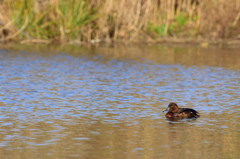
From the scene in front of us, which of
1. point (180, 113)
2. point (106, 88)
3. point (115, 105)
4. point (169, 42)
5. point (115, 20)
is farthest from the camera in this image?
point (169, 42)

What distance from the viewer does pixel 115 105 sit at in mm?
12656

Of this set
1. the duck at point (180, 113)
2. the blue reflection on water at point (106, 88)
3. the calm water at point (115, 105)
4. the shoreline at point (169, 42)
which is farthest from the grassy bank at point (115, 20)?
the duck at point (180, 113)

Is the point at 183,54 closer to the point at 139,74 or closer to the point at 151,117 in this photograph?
the point at 139,74

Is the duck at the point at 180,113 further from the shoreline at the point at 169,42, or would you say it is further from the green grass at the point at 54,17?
the shoreline at the point at 169,42

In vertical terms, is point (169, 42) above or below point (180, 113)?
below

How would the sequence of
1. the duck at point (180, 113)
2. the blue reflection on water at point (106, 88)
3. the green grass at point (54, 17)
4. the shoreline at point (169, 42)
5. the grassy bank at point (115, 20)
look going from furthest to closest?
the shoreline at point (169, 42), the grassy bank at point (115, 20), the green grass at point (54, 17), the blue reflection on water at point (106, 88), the duck at point (180, 113)

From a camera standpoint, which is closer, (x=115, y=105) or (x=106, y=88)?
(x=115, y=105)

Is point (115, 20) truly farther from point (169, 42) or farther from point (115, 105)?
point (115, 105)

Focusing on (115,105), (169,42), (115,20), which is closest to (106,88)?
(115,105)

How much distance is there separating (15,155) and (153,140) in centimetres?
227

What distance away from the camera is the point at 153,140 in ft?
29.9

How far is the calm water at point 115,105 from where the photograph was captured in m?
8.59

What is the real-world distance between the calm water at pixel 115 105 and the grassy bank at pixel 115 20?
4962 mm

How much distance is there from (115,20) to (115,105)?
1790 cm
